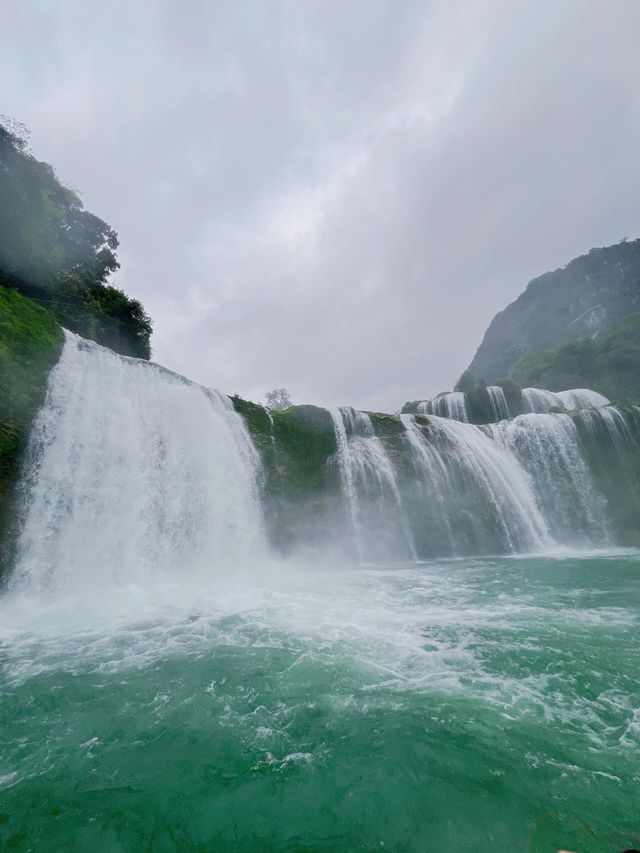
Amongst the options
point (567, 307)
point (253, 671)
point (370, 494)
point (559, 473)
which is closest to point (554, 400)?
point (559, 473)

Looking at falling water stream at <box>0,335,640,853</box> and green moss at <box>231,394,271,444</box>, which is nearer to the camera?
falling water stream at <box>0,335,640,853</box>

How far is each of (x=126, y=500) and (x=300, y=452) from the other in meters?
7.86

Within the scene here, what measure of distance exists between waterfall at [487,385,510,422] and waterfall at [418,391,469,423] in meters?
1.98

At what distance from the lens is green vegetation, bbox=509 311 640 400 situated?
3353cm

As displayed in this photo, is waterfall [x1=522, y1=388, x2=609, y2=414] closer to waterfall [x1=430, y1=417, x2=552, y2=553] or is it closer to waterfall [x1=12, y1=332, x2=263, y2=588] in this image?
waterfall [x1=430, y1=417, x2=552, y2=553]

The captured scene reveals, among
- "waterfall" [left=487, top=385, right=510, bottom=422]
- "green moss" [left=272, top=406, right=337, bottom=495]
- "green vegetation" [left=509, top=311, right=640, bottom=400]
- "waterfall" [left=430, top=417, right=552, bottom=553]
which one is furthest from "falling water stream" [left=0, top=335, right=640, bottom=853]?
"green vegetation" [left=509, top=311, right=640, bottom=400]

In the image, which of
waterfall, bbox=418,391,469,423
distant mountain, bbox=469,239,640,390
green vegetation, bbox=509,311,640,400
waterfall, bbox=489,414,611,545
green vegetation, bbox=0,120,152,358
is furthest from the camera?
distant mountain, bbox=469,239,640,390

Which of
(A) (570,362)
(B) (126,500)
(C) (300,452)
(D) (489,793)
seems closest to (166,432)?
(B) (126,500)

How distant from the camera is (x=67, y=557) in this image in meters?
9.09

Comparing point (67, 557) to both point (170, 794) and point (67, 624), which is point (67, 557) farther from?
point (170, 794)

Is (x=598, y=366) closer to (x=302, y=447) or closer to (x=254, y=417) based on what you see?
(x=302, y=447)

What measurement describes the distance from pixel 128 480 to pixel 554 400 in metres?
30.5

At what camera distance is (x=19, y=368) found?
1019 centimetres

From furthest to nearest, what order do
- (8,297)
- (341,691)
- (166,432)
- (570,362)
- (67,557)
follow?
(570,362) → (166,432) → (8,297) → (67,557) → (341,691)
